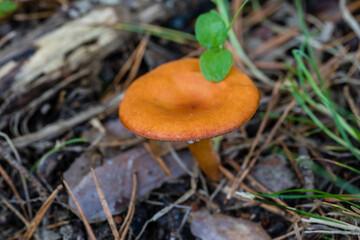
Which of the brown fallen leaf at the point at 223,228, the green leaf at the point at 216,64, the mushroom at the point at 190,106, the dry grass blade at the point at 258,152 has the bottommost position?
the brown fallen leaf at the point at 223,228

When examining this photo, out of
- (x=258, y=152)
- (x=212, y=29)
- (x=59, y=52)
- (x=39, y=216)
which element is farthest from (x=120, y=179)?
(x=59, y=52)

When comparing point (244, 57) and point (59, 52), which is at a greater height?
point (59, 52)

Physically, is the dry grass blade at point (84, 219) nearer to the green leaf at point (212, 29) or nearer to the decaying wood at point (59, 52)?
the decaying wood at point (59, 52)

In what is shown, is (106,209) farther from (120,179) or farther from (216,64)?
(216,64)

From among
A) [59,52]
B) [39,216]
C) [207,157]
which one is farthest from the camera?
[59,52]

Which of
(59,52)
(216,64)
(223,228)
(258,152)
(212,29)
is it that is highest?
(59,52)

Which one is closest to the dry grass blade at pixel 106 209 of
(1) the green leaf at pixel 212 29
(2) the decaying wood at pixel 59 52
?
(2) the decaying wood at pixel 59 52
